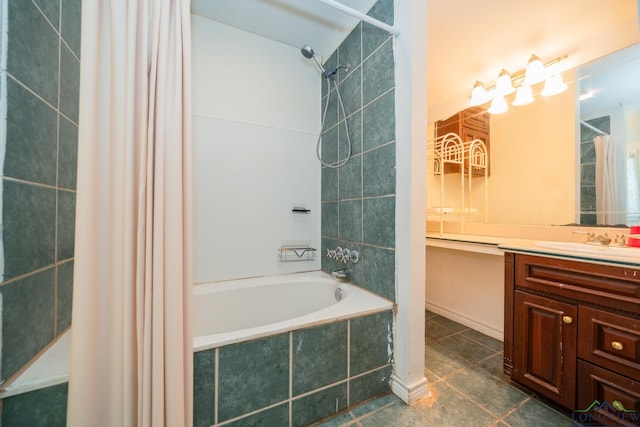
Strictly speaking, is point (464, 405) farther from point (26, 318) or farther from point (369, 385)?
point (26, 318)

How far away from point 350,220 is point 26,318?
1430 mm

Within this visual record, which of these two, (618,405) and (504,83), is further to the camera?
(504,83)

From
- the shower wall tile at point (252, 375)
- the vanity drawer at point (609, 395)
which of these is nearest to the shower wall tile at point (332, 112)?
the shower wall tile at point (252, 375)

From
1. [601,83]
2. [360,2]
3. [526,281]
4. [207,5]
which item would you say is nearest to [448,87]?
[601,83]

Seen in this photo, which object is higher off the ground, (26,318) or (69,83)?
(69,83)

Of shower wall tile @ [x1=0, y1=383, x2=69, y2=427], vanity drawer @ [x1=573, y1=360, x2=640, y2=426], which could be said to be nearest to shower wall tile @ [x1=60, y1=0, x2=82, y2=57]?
shower wall tile @ [x1=0, y1=383, x2=69, y2=427]

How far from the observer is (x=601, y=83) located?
141cm

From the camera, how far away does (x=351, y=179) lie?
1574 millimetres

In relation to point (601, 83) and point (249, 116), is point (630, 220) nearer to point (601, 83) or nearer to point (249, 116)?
point (601, 83)

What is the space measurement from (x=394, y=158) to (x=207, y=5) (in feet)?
5.13

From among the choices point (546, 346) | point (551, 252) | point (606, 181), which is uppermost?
point (606, 181)

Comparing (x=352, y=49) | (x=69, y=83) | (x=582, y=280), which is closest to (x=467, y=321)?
(x=582, y=280)

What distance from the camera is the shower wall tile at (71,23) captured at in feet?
2.86

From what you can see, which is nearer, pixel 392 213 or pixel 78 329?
pixel 78 329
